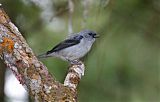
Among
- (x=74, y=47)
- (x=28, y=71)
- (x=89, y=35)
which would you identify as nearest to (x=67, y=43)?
(x=74, y=47)

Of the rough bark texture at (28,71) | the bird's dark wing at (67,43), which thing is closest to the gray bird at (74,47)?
the bird's dark wing at (67,43)

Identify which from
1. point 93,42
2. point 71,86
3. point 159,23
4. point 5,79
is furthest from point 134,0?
point 71,86

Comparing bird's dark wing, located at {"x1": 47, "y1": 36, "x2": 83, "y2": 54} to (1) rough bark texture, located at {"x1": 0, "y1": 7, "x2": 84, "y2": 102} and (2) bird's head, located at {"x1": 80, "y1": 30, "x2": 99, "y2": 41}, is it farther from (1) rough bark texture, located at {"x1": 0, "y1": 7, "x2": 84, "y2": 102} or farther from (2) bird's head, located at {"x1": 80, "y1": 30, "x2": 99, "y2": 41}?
(1) rough bark texture, located at {"x1": 0, "y1": 7, "x2": 84, "y2": 102}

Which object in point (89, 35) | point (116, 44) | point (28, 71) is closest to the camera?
point (28, 71)

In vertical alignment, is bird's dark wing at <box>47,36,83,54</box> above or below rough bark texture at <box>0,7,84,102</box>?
above

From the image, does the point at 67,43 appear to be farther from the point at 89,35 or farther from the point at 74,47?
the point at 89,35

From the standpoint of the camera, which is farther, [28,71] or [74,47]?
[74,47]

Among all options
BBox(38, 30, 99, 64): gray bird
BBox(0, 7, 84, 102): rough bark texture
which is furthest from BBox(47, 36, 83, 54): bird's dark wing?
BBox(0, 7, 84, 102): rough bark texture

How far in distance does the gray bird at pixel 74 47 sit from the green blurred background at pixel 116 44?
0.08m

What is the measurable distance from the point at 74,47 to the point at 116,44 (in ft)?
1.44

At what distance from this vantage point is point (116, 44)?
5.00m

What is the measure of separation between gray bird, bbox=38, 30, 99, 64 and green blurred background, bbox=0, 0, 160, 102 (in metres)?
0.08

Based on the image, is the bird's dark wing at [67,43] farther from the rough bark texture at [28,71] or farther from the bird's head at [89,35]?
the rough bark texture at [28,71]

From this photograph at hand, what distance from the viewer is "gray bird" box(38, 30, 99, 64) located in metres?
4.96
